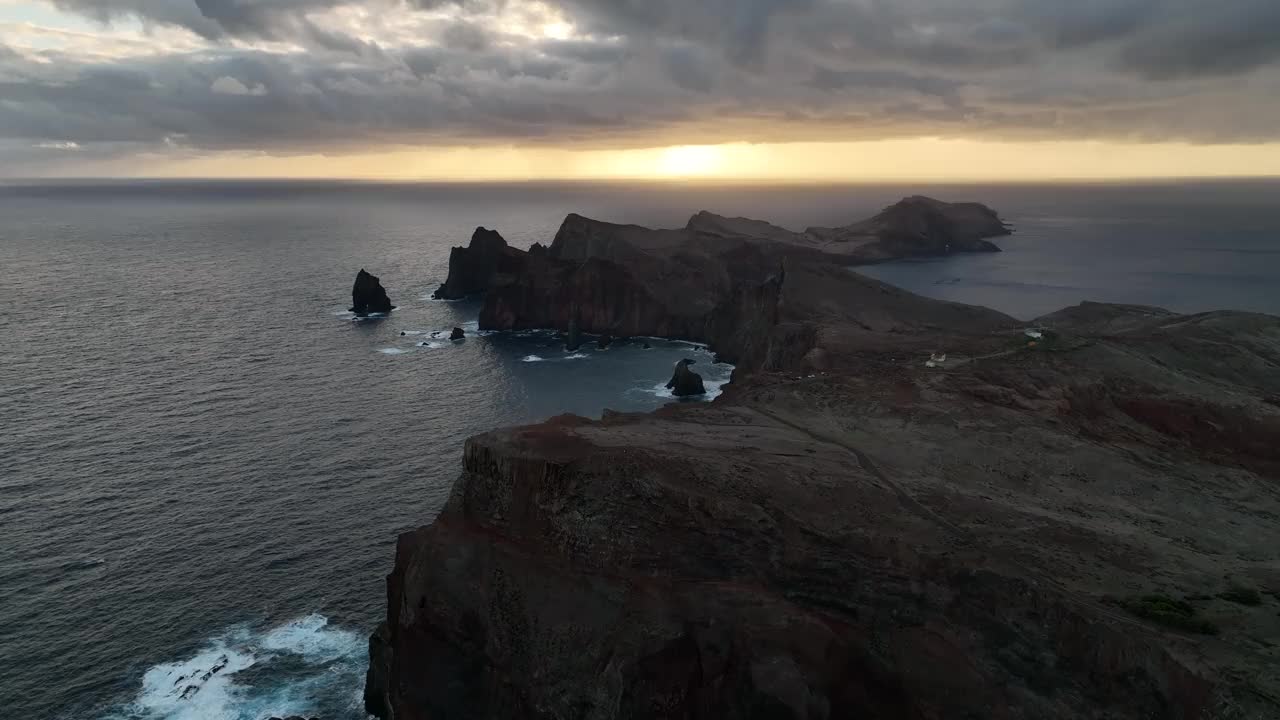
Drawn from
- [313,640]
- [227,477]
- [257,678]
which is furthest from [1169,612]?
[227,477]

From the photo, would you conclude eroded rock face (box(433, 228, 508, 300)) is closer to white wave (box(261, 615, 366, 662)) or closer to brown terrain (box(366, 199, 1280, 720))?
brown terrain (box(366, 199, 1280, 720))

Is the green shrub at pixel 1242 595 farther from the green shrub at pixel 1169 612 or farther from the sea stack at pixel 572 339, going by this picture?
the sea stack at pixel 572 339

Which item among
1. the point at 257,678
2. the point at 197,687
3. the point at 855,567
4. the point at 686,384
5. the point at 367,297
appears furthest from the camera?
the point at 367,297

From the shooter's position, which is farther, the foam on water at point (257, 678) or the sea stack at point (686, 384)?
the sea stack at point (686, 384)

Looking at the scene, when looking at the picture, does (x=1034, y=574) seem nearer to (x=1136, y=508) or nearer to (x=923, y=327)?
(x=1136, y=508)

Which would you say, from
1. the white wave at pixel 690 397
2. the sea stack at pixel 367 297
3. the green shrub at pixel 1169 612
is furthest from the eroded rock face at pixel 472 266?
the green shrub at pixel 1169 612

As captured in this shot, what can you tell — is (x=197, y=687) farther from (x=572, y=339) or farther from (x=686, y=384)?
(x=572, y=339)

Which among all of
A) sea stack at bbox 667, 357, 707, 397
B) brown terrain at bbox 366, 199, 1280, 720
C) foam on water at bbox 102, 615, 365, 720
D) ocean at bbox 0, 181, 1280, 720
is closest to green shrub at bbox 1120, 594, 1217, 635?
brown terrain at bbox 366, 199, 1280, 720
